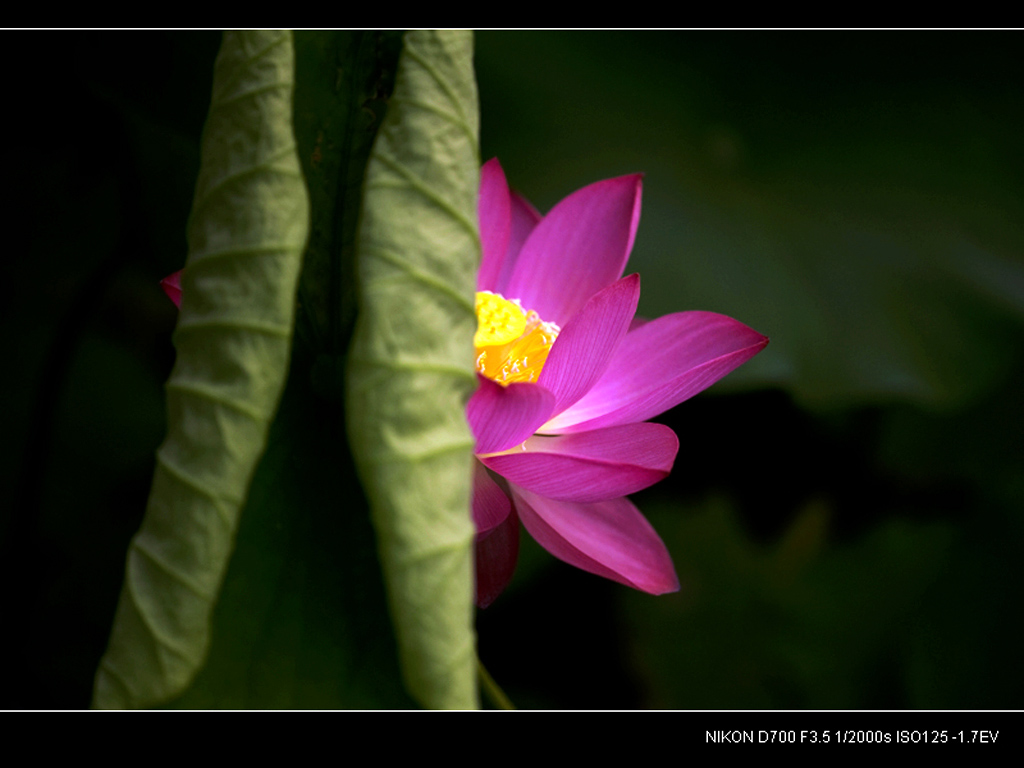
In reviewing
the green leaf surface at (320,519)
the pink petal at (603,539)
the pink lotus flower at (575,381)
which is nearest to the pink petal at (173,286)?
the pink lotus flower at (575,381)

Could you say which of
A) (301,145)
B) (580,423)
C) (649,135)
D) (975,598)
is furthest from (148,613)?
(975,598)

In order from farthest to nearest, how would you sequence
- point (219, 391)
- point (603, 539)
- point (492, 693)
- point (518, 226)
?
point (518, 226), point (603, 539), point (492, 693), point (219, 391)

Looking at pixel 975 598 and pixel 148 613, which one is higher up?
pixel 148 613

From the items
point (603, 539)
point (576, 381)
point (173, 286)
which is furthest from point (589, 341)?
point (173, 286)

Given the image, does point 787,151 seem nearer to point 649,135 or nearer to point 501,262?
point 649,135

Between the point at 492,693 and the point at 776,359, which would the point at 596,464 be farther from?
the point at 776,359

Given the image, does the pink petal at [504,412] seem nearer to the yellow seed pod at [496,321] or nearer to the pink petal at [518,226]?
the yellow seed pod at [496,321]
